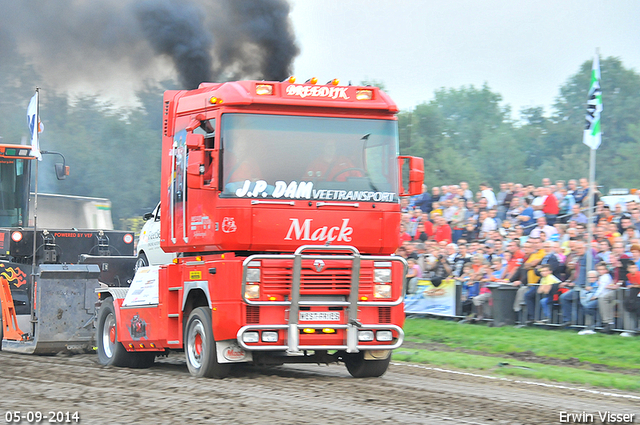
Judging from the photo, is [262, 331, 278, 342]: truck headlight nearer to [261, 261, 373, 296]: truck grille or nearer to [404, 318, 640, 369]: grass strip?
[261, 261, 373, 296]: truck grille

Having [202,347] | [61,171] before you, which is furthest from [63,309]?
[202,347]

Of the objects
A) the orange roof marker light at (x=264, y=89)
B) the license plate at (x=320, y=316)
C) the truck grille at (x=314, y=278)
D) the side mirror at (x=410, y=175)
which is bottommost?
the license plate at (x=320, y=316)

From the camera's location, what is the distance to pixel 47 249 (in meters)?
14.6

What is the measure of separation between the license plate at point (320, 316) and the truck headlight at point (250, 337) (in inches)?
20.5

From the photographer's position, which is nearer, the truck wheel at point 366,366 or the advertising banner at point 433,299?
the truck wheel at point 366,366

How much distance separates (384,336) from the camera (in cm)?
984

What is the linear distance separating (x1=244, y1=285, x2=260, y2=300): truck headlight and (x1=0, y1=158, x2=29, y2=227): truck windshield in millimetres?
7586

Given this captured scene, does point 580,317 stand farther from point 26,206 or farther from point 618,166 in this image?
point 618,166

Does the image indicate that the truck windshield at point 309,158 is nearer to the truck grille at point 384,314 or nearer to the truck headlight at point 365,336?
the truck grille at point 384,314

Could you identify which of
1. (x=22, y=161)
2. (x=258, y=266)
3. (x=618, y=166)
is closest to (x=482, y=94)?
(x=618, y=166)

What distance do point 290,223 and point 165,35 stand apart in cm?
536

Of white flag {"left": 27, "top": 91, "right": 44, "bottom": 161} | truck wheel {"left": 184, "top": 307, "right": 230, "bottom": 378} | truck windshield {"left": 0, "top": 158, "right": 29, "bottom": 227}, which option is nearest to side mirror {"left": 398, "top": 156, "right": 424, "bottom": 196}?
truck wheel {"left": 184, "top": 307, "right": 230, "bottom": 378}

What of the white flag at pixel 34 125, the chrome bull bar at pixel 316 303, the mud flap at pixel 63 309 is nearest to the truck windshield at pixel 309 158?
the chrome bull bar at pixel 316 303

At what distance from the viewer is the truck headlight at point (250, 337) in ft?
30.3
